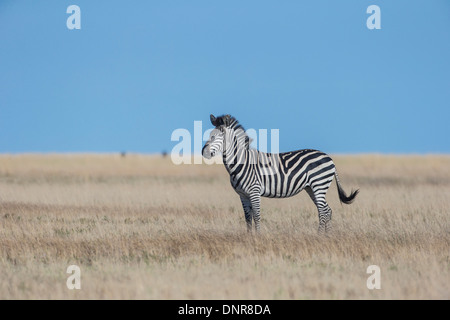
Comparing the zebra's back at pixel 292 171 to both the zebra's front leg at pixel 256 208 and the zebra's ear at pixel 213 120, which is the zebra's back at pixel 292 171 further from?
the zebra's ear at pixel 213 120

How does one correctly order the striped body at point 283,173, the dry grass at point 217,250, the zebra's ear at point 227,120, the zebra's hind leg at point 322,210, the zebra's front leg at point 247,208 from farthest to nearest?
the zebra's hind leg at point 322,210, the zebra's front leg at point 247,208, the striped body at point 283,173, the zebra's ear at point 227,120, the dry grass at point 217,250

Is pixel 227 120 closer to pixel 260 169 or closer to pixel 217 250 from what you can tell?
pixel 260 169

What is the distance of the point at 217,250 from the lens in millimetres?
11352

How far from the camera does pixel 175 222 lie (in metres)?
15.2

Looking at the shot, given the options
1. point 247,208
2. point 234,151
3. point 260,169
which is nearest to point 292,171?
point 260,169

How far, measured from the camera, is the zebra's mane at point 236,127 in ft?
42.3

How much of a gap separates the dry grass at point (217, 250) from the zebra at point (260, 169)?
73cm

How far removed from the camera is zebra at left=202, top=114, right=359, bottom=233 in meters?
12.9

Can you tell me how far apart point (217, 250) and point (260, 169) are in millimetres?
2934

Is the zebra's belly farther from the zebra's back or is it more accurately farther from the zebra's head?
the zebra's head

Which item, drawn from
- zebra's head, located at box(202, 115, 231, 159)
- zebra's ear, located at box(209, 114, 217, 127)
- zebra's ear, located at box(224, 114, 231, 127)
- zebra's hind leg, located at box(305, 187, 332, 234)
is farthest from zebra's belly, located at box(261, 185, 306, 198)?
zebra's ear, located at box(209, 114, 217, 127)

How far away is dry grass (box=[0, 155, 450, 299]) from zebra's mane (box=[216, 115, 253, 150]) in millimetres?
2069

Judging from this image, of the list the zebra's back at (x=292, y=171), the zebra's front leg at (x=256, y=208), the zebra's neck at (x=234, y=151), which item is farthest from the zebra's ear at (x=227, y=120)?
the zebra's front leg at (x=256, y=208)
